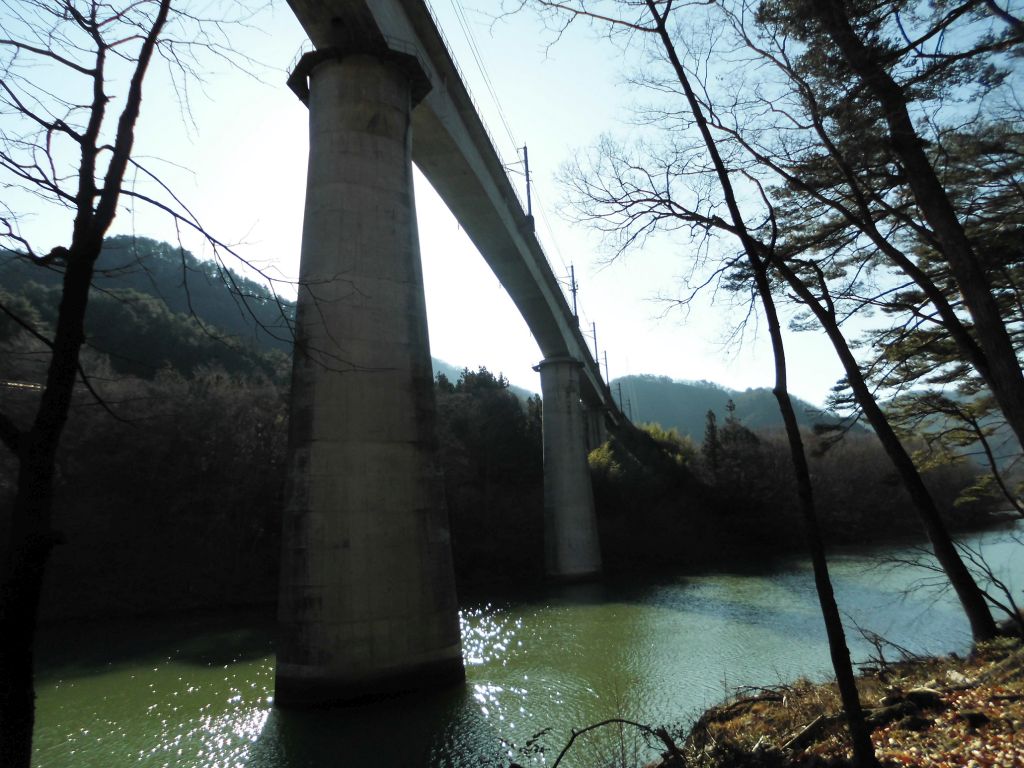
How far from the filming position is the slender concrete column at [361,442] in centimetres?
977

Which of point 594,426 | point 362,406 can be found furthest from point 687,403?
point 362,406

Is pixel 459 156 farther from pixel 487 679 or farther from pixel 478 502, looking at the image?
pixel 478 502

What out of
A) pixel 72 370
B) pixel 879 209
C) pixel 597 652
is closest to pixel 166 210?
pixel 72 370

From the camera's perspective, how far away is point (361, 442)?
10.5m

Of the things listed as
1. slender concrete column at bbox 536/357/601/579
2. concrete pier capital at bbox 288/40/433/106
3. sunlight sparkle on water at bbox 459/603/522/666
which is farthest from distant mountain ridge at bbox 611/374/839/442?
concrete pier capital at bbox 288/40/433/106

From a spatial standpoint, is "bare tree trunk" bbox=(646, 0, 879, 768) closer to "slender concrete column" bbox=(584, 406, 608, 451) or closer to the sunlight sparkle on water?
the sunlight sparkle on water

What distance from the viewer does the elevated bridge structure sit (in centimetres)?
980

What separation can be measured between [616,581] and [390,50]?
72.4 feet

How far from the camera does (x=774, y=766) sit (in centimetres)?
511

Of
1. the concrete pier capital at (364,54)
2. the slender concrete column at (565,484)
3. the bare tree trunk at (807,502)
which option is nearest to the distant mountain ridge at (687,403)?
the slender concrete column at (565,484)

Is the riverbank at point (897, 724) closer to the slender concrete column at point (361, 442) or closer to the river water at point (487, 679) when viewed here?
the river water at point (487, 679)

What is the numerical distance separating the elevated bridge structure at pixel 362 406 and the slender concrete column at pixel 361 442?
2 centimetres

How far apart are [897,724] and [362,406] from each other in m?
8.16

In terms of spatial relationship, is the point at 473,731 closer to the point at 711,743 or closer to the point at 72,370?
the point at 711,743
